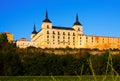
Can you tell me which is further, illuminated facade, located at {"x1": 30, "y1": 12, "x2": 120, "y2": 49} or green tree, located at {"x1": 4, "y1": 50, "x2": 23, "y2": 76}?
illuminated facade, located at {"x1": 30, "y1": 12, "x2": 120, "y2": 49}

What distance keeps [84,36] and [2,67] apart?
67.5 metres

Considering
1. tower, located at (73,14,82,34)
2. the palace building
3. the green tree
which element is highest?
tower, located at (73,14,82,34)

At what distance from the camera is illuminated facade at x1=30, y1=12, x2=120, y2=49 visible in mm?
111062

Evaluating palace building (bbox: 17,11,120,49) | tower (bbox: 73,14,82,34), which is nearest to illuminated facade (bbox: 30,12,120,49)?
palace building (bbox: 17,11,120,49)

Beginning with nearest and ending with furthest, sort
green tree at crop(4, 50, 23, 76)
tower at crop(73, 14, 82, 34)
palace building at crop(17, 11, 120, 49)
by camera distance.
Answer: green tree at crop(4, 50, 23, 76) → palace building at crop(17, 11, 120, 49) → tower at crop(73, 14, 82, 34)

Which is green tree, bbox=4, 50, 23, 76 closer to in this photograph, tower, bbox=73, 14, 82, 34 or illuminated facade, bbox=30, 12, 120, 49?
illuminated facade, bbox=30, 12, 120, 49

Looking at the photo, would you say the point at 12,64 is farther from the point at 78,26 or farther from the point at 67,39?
the point at 78,26

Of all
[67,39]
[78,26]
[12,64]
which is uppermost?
[78,26]

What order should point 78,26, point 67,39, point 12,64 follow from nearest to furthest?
point 12,64 → point 67,39 → point 78,26

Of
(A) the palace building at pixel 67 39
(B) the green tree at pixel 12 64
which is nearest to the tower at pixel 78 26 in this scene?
(A) the palace building at pixel 67 39

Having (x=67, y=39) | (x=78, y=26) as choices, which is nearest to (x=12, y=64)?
(x=67, y=39)

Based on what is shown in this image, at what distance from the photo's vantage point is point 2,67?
164 ft

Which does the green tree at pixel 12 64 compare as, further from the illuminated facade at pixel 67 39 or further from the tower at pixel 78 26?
the tower at pixel 78 26

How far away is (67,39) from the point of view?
4604 inches
